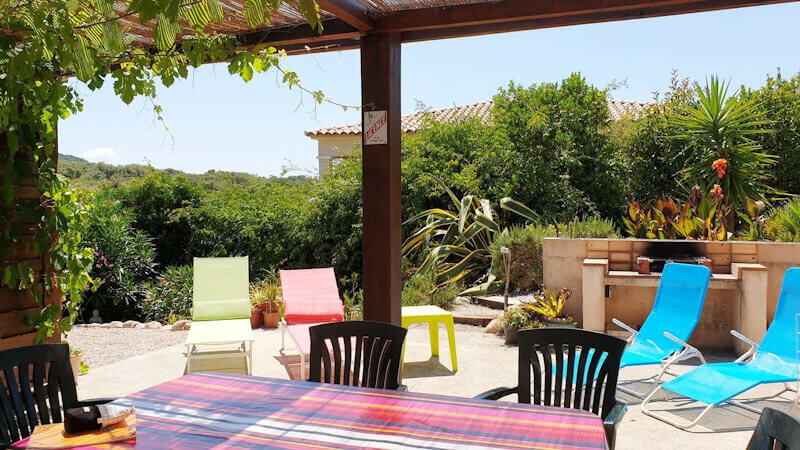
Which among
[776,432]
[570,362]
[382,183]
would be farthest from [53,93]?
[776,432]

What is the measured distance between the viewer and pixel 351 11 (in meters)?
3.84

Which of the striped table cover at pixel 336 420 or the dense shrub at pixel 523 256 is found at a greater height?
the dense shrub at pixel 523 256

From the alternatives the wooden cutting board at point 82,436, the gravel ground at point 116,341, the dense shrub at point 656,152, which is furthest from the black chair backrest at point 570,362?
the dense shrub at point 656,152

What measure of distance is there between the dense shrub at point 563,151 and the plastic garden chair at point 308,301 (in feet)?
16.9

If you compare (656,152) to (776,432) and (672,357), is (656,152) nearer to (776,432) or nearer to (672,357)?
(672,357)

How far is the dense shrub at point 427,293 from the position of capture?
8297 mm

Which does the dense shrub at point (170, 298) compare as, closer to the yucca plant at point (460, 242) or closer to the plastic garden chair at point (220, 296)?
the plastic garden chair at point (220, 296)

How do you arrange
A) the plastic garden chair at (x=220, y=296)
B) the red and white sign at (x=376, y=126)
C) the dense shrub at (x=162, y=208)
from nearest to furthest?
the red and white sign at (x=376, y=126)
the plastic garden chair at (x=220, y=296)
the dense shrub at (x=162, y=208)

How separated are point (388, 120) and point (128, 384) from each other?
129 inches

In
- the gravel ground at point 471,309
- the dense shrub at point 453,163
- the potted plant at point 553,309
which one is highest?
the dense shrub at point 453,163

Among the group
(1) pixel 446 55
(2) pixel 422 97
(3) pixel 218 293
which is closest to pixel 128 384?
(3) pixel 218 293

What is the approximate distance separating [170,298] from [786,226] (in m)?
7.81

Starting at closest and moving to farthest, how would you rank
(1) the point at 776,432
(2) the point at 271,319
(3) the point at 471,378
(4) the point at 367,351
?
(1) the point at 776,432, (4) the point at 367,351, (3) the point at 471,378, (2) the point at 271,319

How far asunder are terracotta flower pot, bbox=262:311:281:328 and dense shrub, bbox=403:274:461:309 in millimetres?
1631
